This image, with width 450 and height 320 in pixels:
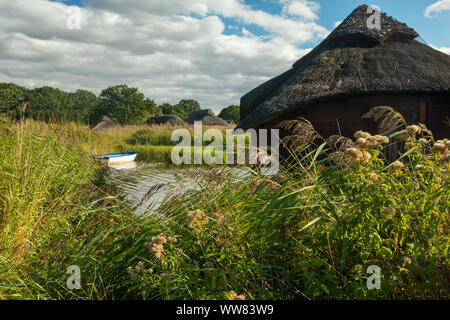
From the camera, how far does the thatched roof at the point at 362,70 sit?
21.2 feet

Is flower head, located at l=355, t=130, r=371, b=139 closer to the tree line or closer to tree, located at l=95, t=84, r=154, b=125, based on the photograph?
tree, located at l=95, t=84, r=154, b=125

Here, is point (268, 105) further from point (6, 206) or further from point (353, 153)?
point (353, 153)

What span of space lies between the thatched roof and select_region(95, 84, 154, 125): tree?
35.6 meters

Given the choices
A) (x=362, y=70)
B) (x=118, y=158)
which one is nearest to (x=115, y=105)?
(x=118, y=158)

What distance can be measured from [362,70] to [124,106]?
52698 mm

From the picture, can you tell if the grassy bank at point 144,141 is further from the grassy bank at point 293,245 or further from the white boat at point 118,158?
the grassy bank at point 293,245

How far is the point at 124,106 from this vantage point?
55.2 m

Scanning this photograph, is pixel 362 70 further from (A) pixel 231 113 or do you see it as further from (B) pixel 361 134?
(A) pixel 231 113

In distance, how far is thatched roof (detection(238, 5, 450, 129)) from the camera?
254 inches

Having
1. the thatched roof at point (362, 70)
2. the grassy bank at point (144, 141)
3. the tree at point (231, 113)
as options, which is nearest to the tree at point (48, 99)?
the tree at point (231, 113)

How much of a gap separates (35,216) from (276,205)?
10.9 feet

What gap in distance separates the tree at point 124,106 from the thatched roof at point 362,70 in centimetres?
3558
